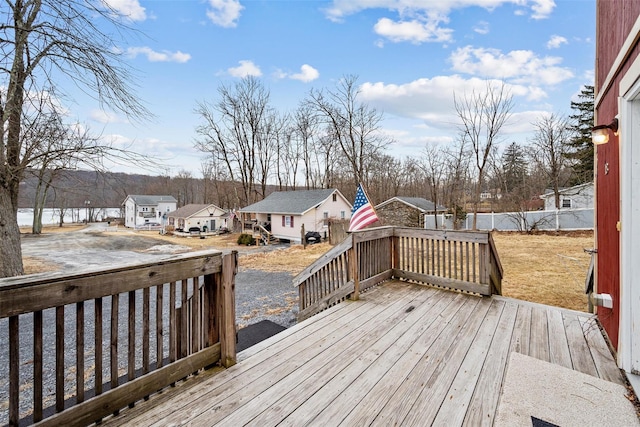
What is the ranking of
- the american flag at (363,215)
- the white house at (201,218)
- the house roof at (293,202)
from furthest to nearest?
the white house at (201,218) < the house roof at (293,202) < the american flag at (363,215)

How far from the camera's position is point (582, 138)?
19938 millimetres

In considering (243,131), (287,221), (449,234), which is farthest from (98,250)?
(449,234)

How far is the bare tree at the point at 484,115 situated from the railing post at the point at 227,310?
1623 cm

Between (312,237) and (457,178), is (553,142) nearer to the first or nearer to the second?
(457,178)

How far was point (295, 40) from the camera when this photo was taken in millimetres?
11180

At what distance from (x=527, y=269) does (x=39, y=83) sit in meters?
11.7

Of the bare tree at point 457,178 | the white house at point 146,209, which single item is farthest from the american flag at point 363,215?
the white house at point 146,209

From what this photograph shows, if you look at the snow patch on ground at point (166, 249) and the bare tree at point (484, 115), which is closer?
the bare tree at point (484, 115)

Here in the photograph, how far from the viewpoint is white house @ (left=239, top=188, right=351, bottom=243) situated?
69.4 feet

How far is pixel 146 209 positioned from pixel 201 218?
15211 millimetres

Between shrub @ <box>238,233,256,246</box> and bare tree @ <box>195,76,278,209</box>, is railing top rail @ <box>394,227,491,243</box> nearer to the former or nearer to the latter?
shrub @ <box>238,233,256,246</box>

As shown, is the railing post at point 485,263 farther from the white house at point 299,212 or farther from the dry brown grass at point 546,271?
the white house at point 299,212

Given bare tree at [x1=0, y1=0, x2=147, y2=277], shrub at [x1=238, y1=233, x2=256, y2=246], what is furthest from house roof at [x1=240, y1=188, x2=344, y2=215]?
bare tree at [x1=0, y1=0, x2=147, y2=277]

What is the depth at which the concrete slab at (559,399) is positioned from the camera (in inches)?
70.5
